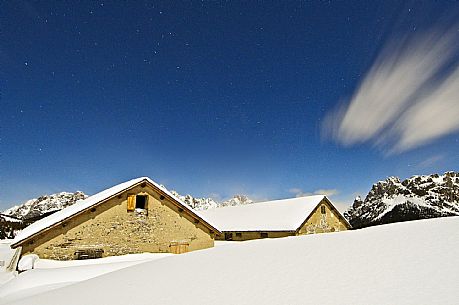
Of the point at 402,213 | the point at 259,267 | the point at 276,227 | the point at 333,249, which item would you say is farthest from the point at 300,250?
the point at 402,213

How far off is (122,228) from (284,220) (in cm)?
1482

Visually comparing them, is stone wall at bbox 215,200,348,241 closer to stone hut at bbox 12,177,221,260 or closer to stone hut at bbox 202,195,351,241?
stone hut at bbox 202,195,351,241

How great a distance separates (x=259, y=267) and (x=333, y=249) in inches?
46.1

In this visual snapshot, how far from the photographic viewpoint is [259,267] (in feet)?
13.7

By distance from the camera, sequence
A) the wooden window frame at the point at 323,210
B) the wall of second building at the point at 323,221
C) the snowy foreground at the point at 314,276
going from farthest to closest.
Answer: the wooden window frame at the point at 323,210 → the wall of second building at the point at 323,221 → the snowy foreground at the point at 314,276

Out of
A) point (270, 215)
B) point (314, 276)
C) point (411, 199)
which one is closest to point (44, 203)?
point (270, 215)

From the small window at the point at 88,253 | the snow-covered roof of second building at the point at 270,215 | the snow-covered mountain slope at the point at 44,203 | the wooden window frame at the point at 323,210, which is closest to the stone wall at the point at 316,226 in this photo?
the wooden window frame at the point at 323,210

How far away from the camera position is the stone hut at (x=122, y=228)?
12.1 m

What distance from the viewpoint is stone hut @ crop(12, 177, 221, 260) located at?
12.1 m

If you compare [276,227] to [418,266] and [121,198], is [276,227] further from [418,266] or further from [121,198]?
[418,266]

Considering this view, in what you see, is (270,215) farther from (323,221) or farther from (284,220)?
(323,221)

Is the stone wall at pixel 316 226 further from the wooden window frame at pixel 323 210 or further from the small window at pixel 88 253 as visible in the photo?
the small window at pixel 88 253

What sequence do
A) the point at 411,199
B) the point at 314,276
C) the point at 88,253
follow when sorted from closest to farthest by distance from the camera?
the point at 314,276 < the point at 88,253 < the point at 411,199

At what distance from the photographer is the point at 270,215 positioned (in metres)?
26.8
